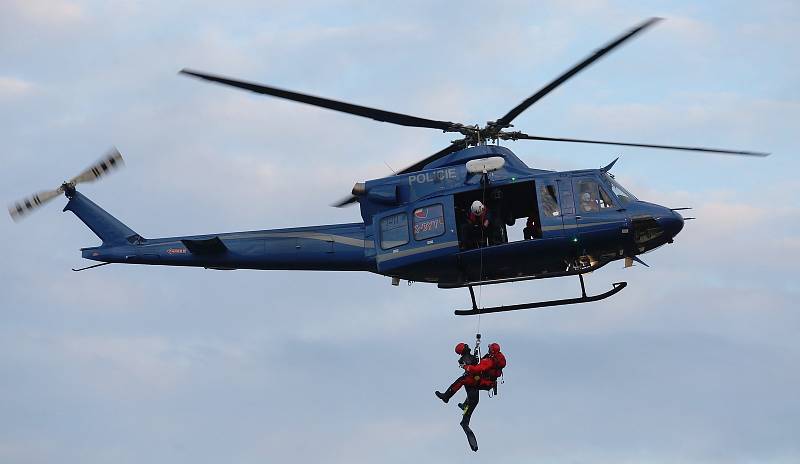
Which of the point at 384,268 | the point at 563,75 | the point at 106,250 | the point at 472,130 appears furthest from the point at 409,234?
the point at 106,250

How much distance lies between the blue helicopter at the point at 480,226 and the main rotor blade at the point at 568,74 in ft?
0.10

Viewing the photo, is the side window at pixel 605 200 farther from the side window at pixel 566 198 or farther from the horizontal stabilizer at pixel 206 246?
the horizontal stabilizer at pixel 206 246

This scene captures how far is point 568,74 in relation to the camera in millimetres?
26297

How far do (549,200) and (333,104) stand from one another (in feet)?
16.6

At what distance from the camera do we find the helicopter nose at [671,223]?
1089 inches

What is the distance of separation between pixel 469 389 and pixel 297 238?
5.61 metres

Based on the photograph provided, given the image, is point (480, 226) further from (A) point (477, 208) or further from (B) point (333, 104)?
(B) point (333, 104)

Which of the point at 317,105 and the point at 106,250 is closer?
the point at 317,105

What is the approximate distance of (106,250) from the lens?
105 feet

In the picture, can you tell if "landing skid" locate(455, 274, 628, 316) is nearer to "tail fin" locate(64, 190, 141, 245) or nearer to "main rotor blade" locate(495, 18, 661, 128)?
"main rotor blade" locate(495, 18, 661, 128)

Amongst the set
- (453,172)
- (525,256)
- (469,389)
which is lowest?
(469,389)

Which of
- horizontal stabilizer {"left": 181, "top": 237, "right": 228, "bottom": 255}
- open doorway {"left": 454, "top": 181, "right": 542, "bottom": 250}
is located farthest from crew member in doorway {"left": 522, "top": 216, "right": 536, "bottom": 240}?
horizontal stabilizer {"left": 181, "top": 237, "right": 228, "bottom": 255}

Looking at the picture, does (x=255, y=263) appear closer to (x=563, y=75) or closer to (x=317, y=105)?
(x=317, y=105)

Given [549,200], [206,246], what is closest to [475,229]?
[549,200]
